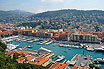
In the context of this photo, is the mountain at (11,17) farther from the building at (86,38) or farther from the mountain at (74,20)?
the building at (86,38)

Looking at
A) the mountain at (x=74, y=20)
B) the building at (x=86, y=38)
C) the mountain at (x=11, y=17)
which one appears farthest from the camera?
the mountain at (x=11, y=17)

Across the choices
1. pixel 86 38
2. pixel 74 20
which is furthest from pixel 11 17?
pixel 86 38

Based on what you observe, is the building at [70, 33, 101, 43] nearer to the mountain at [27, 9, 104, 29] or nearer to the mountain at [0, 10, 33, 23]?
the mountain at [27, 9, 104, 29]

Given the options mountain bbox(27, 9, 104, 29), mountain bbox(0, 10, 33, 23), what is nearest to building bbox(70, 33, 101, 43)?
mountain bbox(27, 9, 104, 29)

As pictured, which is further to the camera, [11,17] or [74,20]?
[11,17]

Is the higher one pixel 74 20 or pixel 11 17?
pixel 11 17

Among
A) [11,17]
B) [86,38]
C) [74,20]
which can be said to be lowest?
[86,38]

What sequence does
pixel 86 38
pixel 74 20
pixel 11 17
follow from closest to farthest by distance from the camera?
pixel 86 38 < pixel 74 20 < pixel 11 17

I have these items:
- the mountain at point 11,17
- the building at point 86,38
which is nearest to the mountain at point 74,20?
the building at point 86,38

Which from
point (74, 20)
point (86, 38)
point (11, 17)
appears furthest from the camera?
point (11, 17)

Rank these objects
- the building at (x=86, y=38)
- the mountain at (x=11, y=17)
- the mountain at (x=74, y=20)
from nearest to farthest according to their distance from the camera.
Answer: the building at (x=86, y=38) → the mountain at (x=74, y=20) → the mountain at (x=11, y=17)

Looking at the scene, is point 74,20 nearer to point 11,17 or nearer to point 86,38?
point 86,38

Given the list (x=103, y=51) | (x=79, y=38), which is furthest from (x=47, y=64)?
(x=79, y=38)
